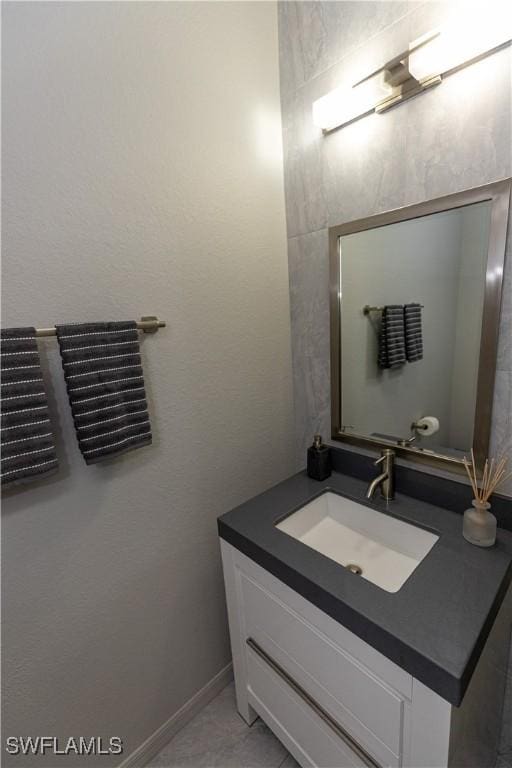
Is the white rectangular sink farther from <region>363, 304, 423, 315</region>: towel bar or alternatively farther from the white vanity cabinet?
<region>363, 304, 423, 315</region>: towel bar

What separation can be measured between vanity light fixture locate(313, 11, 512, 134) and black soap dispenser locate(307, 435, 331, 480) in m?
1.06

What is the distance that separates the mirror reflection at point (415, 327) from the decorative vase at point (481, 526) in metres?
0.18

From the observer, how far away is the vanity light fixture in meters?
0.76

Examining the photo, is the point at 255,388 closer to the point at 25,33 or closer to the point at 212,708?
the point at 25,33

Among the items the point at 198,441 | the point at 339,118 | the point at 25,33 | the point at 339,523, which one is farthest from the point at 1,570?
the point at 339,118

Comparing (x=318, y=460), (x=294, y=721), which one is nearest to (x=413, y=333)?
(x=318, y=460)

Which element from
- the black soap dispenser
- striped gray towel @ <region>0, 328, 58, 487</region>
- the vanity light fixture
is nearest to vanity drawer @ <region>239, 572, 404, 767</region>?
the black soap dispenser

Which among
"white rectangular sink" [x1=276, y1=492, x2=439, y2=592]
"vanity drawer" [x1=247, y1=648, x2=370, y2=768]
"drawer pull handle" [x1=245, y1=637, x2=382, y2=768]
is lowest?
"vanity drawer" [x1=247, y1=648, x2=370, y2=768]

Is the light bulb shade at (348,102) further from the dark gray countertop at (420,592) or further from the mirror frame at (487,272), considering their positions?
the dark gray countertop at (420,592)

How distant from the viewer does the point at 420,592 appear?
2.46 ft

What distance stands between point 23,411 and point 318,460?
936 millimetres

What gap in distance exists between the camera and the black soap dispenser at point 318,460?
1.26 metres

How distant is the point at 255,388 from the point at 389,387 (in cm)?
49

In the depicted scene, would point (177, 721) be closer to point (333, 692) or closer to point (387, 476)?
point (333, 692)
